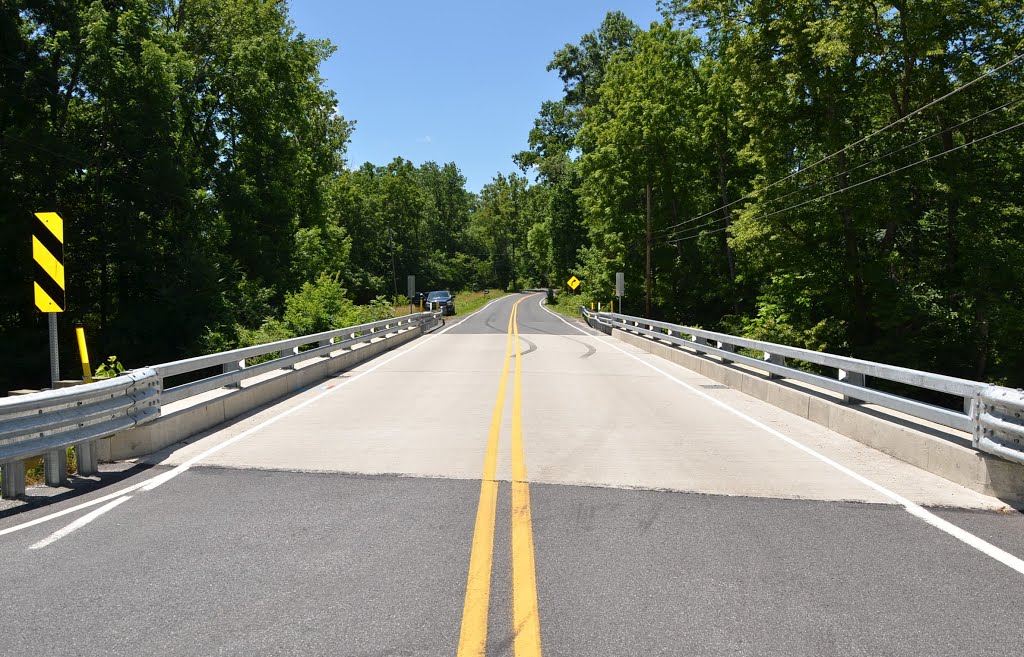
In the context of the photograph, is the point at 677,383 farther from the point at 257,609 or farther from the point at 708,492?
the point at 257,609

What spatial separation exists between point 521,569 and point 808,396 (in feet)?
22.9

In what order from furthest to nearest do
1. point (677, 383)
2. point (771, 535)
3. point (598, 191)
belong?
point (598, 191), point (677, 383), point (771, 535)

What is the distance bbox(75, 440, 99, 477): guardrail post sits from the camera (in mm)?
6266

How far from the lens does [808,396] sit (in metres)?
9.73

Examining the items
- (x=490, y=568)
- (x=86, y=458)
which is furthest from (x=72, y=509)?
(x=490, y=568)

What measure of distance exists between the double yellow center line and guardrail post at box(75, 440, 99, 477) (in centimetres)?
365

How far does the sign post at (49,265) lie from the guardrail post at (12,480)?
218 cm

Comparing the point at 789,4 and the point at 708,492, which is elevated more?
the point at 789,4

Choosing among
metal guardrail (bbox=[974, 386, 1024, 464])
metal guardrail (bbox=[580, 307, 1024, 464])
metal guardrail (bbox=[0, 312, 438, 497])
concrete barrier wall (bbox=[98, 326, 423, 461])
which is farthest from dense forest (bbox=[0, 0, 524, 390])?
metal guardrail (bbox=[974, 386, 1024, 464])

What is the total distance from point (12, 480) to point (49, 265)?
3014 millimetres

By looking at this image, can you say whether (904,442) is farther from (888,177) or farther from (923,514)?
Answer: (888,177)

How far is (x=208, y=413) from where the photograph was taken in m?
8.70

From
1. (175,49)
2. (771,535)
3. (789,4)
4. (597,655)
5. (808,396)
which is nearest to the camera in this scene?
(597,655)

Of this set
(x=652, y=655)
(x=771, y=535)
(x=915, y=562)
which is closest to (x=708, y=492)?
(x=771, y=535)
